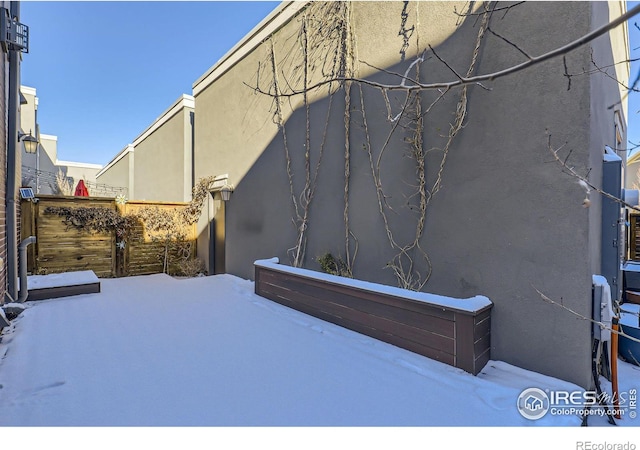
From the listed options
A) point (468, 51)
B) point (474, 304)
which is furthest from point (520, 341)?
point (468, 51)

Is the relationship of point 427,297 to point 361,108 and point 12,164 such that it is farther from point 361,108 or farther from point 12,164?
point 12,164

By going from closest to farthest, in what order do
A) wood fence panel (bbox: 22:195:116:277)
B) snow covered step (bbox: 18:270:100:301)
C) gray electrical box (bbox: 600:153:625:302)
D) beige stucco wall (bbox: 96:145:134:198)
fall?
gray electrical box (bbox: 600:153:625:302)
snow covered step (bbox: 18:270:100:301)
wood fence panel (bbox: 22:195:116:277)
beige stucco wall (bbox: 96:145:134:198)

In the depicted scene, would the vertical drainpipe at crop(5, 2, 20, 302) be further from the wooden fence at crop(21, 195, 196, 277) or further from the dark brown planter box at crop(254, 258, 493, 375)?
the dark brown planter box at crop(254, 258, 493, 375)

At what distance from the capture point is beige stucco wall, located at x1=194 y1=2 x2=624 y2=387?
2.48 metres

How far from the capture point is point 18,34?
3754 mm

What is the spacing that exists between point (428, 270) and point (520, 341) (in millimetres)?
1022

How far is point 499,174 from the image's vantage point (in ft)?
9.35

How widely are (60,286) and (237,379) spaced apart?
13.5 feet

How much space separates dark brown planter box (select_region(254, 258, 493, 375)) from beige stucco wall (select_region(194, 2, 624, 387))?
0.41m

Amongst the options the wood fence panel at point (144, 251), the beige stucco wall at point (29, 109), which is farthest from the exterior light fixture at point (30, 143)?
the beige stucco wall at point (29, 109)

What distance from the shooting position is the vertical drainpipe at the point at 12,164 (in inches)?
154
